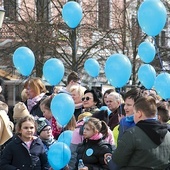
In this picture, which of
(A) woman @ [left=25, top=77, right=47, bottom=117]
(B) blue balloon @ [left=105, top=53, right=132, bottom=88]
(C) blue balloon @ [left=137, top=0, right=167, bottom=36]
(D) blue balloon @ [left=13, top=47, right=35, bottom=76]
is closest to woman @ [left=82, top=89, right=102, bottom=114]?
(B) blue balloon @ [left=105, top=53, right=132, bottom=88]

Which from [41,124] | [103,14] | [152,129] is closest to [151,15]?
[41,124]

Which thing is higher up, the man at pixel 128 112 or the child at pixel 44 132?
the man at pixel 128 112

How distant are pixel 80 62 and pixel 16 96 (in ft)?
21.6

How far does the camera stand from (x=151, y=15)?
23.5 feet

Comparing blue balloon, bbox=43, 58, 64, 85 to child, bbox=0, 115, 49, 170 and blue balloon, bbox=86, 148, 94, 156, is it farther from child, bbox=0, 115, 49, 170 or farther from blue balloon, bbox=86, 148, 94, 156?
blue balloon, bbox=86, 148, 94, 156

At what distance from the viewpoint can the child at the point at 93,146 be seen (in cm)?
572

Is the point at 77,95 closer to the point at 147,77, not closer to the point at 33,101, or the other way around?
the point at 33,101

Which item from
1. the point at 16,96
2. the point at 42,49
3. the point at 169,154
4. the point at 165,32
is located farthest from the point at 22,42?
the point at 169,154

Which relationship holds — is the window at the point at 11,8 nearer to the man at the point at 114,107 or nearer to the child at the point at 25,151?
the man at the point at 114,107

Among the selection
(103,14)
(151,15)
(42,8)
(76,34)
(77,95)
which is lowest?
(77,95)

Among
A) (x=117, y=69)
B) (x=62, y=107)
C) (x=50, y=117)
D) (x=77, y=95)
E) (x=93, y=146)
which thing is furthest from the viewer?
(x=77, y=95)

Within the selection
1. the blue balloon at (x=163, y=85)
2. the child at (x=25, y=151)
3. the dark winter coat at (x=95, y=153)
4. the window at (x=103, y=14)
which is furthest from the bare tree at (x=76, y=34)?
the dark winter coat at (x=95, y=153)

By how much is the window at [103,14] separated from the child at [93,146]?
14.4 m

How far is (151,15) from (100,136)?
2.24 meters
